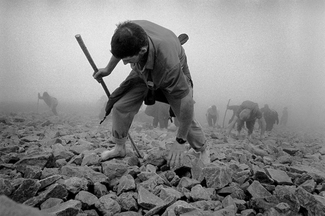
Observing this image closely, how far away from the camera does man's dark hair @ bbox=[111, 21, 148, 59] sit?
154 centimetres

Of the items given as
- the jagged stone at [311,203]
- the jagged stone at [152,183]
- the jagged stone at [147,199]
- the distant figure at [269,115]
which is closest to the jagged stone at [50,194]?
the jagged stone at [147,199]

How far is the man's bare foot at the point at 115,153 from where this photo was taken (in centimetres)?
240

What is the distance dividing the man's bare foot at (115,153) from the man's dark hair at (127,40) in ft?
4.11

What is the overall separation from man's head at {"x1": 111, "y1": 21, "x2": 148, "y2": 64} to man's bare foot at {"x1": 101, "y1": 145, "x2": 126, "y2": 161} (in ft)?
4.08

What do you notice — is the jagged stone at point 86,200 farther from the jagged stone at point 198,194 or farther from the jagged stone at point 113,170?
the jagged stone at point 198,194

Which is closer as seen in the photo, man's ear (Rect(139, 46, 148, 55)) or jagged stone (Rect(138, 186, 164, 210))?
jagged stone (Rect(138, 186, 164, 210))

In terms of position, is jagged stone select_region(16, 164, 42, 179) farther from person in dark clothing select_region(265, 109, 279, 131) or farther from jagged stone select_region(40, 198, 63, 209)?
person in dark clothing select_region(265, 109, 279, 131)

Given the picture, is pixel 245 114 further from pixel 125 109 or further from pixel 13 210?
pixel 13 210

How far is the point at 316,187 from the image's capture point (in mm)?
2002

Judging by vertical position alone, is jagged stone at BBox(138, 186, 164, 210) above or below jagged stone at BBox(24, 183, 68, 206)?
below

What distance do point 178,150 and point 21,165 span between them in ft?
4.84

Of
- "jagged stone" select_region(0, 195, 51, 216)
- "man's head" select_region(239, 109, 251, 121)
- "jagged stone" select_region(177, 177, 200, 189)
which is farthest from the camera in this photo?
"man's head" select_region(239, 109, 251, 121)

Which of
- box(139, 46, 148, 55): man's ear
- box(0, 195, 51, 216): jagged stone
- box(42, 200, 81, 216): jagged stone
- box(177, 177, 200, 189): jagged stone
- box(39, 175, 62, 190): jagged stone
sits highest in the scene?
box(139, 46, 148, 55): man's ear

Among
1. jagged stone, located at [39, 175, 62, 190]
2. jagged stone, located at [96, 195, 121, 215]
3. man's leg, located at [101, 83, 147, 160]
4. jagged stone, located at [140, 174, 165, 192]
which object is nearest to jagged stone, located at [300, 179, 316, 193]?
jagged stone, located at [140, 174, 165, 192]
